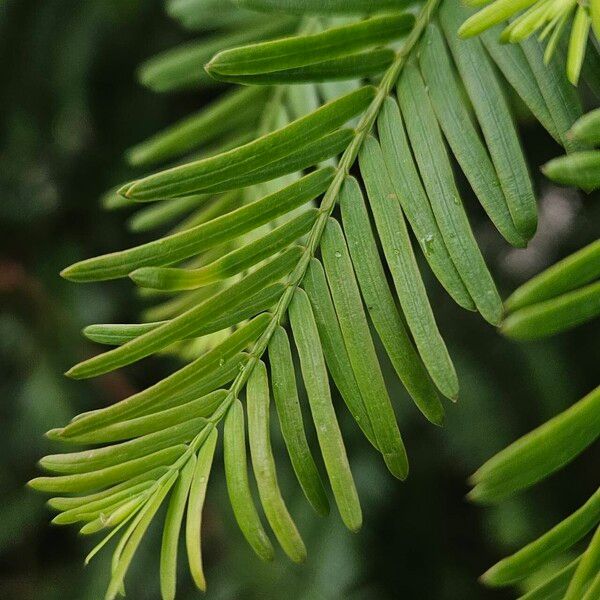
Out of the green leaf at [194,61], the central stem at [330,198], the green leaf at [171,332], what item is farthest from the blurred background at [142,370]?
the green leaf at [171,332]

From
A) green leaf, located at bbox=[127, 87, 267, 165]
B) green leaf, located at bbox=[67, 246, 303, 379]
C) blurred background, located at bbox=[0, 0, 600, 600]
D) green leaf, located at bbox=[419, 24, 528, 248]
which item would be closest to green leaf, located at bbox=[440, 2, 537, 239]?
green leaf, located at bbox=[419, 24, 528, 248]

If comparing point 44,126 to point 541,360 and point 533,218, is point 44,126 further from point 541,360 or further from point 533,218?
point 533,218

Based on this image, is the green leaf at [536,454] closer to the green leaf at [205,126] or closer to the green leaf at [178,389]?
the green leaf at [178,389]

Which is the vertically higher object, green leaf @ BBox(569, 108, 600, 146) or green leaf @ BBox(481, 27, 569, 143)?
green leaf @ BBox(481, 27, 569, 143)

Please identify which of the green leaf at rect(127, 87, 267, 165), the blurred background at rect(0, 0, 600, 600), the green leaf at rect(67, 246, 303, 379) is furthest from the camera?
the blurred background at rect(0, 0, 600, 600)

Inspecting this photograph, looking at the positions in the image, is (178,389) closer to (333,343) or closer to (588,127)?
(333,343)

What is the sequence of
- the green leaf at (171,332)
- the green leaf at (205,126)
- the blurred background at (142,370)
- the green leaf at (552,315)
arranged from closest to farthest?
the green leaf at (552,315)
the green leaf at (171,332)
the green leaf at (205,126)
the blurred background at (142,370)

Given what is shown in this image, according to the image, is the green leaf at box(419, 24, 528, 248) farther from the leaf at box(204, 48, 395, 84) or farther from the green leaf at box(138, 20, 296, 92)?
the green leaf at box(138, 20, 296, 92)

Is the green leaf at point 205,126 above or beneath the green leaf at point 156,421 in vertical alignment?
above
